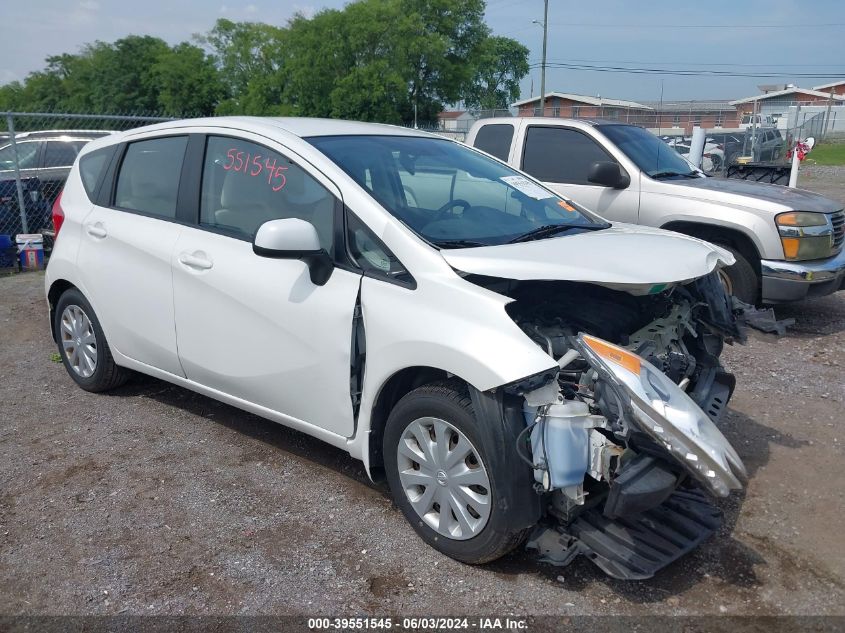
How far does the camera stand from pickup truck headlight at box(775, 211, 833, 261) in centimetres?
651

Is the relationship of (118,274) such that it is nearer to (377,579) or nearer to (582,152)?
(377,579)

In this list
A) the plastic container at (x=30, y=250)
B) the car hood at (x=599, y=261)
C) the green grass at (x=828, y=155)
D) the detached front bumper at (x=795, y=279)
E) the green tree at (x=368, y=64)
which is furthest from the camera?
the green tree at (x=368, y=64)

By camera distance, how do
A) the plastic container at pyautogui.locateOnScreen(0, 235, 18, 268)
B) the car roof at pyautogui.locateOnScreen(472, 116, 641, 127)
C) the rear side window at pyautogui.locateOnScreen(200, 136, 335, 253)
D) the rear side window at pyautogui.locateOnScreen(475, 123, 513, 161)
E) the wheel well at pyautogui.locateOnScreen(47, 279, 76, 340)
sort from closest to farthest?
the rear side window at pyautogui.locateOnScreen(200, 136, 335, 253), the wheel well at pyautogui.locateOnScreen(47, 279, 76, 340), the car roof at pyautogui.locateOnScreen(472, 116, 641, 127), the rear side window at pyautogui.locateOnScreen(475, 123, 513, 161), the plastic container at pyautogui.locateOnScreen(0, 235, 18, 268)

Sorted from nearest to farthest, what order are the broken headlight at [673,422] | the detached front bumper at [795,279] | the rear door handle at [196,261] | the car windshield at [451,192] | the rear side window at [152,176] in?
the broken headlight at [673,422] → the car windshield at [451,192] → the rear door handle at [196,261] → the rear side window at [152,176] → the detached front bumper at [795,279]

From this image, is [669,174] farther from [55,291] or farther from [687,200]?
[55,291]

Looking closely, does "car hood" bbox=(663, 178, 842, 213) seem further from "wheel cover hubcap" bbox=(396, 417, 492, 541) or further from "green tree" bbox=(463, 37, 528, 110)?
"green tree" bbox=(463, 37, 528, 110)

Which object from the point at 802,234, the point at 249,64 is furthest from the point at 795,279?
the point at 249,64

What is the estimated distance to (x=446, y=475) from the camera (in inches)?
124

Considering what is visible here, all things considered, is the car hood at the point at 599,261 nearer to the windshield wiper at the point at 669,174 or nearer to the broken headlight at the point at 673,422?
the broken headlight at the point at 673,422

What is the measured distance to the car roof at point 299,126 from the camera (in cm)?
404

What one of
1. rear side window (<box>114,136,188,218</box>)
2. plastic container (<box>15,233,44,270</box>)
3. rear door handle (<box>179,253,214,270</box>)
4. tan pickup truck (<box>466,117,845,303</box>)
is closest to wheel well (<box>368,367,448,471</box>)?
rear door handle (<box>179,253,214,270</box>)

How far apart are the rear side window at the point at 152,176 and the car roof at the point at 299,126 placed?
141mm

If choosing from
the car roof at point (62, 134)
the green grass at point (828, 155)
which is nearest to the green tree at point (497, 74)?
the green grass at point (828, 155)

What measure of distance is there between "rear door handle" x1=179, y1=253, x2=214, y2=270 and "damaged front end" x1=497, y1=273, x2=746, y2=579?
5.41ft
